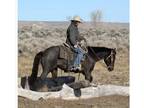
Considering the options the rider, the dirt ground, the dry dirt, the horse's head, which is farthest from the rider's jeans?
the dirt ground

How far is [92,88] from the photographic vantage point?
490cm

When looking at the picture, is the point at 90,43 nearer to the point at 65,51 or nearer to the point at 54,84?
the point at 65,51

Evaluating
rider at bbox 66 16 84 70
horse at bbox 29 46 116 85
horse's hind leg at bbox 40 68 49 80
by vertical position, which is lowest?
horse's hind leg at bbox 40 68 49 80

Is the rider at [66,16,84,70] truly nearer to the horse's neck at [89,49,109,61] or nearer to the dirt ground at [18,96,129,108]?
the horse's neck at [89,49,109,61]

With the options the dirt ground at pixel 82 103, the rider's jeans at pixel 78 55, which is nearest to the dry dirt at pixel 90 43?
the dirt ground at pixel 82 103

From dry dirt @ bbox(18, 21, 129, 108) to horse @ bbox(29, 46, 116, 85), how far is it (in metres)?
0.03

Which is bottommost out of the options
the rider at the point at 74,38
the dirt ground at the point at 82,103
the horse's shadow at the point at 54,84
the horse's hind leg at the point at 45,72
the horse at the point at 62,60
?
the dirt ground at the point at 82,103

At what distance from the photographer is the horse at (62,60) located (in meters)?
4.86

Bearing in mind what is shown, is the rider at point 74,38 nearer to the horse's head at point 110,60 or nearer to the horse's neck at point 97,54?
the horse's neck at point 97,54

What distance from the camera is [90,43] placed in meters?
4.88

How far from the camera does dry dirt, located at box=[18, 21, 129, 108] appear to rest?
4844mm

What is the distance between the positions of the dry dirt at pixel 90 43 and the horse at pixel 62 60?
35 millimetres
